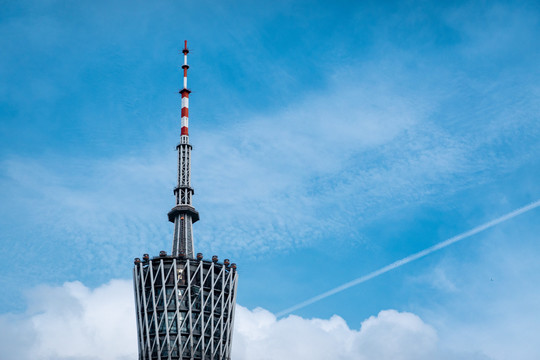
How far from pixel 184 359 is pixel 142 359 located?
10.6 meters

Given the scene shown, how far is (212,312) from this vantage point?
199750mm

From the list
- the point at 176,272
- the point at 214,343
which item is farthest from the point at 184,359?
the point at 176,272

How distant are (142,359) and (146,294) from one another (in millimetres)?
16062

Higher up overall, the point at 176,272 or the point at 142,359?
Answer: the point at 176,272

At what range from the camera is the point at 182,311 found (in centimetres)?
19700

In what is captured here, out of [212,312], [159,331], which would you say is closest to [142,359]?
[159,331]

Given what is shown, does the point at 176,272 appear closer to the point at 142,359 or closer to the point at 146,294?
the point at 146,294

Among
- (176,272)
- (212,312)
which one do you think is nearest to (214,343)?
(212,312)

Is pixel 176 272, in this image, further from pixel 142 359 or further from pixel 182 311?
pixel 142 359

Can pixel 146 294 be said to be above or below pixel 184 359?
above

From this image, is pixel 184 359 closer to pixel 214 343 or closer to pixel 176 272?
pixel 214 343

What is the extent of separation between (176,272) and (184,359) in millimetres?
21809

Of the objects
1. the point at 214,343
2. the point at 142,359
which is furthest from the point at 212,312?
the point at 142,359

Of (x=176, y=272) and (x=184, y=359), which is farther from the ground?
(x=176, y=272)
